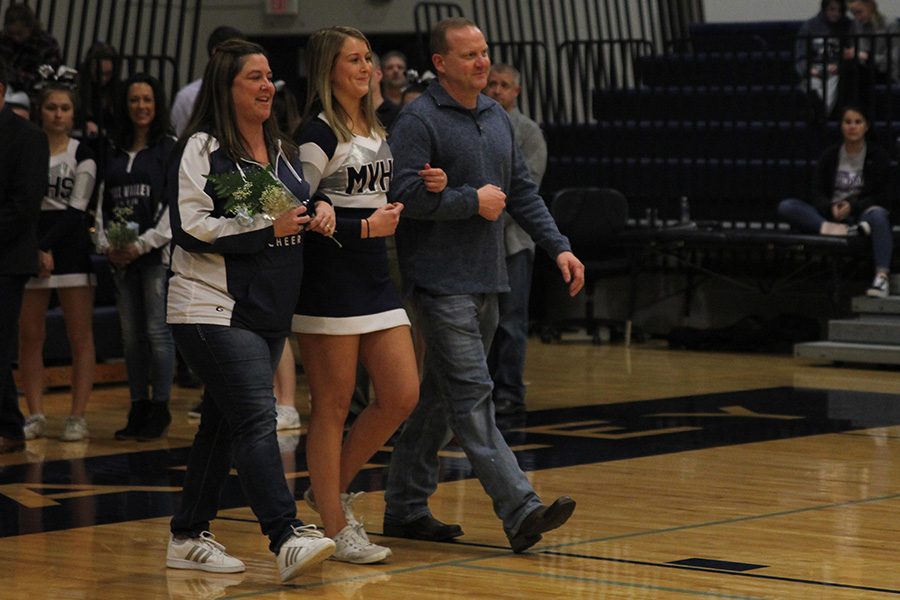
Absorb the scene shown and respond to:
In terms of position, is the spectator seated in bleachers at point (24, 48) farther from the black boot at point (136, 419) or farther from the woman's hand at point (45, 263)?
the black boot at point (136, 419)

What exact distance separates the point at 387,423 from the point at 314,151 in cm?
80

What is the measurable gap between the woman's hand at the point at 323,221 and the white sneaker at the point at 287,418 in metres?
3.30

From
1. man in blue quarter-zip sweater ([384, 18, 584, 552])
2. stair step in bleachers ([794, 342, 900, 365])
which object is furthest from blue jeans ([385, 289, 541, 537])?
stair step in bleachers ([794, 342, 900, 365])

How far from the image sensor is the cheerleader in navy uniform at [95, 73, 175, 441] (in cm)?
744

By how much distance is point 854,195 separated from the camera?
11164 millimetres

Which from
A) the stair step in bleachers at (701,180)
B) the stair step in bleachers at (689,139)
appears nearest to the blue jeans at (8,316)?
the stair step in bleachers at (701,180)

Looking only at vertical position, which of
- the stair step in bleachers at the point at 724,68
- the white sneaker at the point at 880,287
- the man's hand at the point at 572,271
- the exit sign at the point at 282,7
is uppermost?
the exit sign at the point at 282,7

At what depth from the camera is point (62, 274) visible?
7.59m

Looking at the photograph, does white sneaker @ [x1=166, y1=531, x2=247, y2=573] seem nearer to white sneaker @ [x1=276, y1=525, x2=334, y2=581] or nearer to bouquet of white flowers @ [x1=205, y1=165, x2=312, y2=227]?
white sneaker @ [x1=276, y1=525, x2=334, y2=581]

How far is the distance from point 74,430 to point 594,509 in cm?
283

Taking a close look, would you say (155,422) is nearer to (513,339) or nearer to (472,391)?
(513,339)

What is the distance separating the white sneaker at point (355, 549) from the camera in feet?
15.7

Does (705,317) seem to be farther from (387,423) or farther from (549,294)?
(387,423)

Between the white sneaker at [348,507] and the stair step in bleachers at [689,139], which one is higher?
the stair step in bleachers at [689,139]
